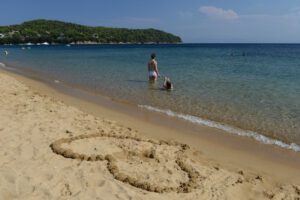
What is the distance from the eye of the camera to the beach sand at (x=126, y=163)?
6.24 metres

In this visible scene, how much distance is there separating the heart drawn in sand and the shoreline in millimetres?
932

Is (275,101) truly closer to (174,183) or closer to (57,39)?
(174,183)

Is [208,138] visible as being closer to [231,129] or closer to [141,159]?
[231,129]

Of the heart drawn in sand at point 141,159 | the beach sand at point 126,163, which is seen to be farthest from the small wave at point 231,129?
the heart drawn in sand at point 141,159

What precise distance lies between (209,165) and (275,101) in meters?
8.93

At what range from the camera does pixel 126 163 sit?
7.51 m

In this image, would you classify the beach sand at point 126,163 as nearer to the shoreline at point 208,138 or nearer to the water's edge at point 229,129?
the shoreline at point 208,138

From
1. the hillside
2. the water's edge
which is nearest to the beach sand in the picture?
the water's edge

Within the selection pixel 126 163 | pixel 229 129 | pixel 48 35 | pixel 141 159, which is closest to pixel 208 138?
pixel 229 129

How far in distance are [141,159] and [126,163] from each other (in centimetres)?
42

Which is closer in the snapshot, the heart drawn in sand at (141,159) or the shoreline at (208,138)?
the heart drawn in sand at (141,159)

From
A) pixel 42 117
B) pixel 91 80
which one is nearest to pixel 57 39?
pixel 91 80

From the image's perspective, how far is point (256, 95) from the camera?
17391mm

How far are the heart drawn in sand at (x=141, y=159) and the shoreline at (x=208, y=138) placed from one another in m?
0.93
